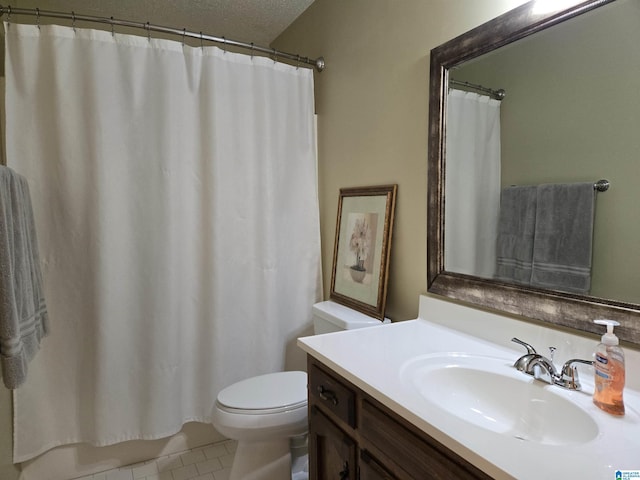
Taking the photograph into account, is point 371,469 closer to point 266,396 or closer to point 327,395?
point 327,395

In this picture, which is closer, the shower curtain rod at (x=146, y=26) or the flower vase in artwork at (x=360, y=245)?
the shower curtain rod at (x=146, y=26)

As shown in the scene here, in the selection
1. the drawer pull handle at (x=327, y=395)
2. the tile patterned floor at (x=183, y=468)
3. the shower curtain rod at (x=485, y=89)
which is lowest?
the tile patterned floor at (x=183, y=468)

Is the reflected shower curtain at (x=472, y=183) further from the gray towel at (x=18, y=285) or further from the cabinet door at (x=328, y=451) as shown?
the gray towel at (x=18, y=285)

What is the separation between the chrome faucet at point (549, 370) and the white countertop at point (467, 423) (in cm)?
2

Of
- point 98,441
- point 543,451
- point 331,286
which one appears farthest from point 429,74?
point 98,441

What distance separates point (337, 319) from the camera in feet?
5.87

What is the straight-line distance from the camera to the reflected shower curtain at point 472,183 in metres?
1.28

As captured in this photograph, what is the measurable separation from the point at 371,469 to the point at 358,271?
1.00 metres

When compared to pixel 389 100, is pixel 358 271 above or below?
below

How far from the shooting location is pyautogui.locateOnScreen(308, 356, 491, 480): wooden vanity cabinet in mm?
810

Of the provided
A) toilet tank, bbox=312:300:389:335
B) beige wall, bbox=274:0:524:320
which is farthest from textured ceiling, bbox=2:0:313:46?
toilet tank, bbox=312:300:389:335

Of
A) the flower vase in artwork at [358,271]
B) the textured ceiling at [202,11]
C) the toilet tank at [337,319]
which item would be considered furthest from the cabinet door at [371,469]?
the textured ceiling at [202,11]

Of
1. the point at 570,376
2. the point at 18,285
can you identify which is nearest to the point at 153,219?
the point at 18,285

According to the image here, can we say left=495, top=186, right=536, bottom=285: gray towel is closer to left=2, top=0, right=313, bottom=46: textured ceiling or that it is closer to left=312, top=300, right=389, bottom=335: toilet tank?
left=312, top=300, right=389, bottom=335: toilet tank
